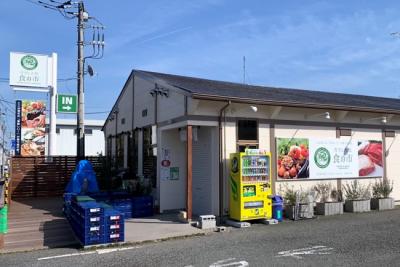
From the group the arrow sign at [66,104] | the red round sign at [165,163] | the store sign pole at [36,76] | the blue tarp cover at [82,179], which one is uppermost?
the store sign pole at [36,76]

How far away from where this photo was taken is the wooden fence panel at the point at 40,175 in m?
18.9

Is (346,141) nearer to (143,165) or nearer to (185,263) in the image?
(143,165)

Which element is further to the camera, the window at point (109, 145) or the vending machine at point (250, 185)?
the window at point (109, 145)

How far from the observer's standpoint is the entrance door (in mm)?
12633

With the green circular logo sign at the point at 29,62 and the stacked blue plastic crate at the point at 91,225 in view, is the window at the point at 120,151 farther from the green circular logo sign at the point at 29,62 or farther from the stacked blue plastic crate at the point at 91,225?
the stacked blue plastic crate at the point at 91,225

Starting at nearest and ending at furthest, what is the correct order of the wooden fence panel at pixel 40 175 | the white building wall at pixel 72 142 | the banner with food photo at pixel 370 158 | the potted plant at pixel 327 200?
the potted plant at pixel 327 200 → the banner with food photo at pixel 370 158 → the wooden fence panel at pixel 40 175 → the white building wall at pixel 72 142

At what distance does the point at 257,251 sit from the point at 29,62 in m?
20.8

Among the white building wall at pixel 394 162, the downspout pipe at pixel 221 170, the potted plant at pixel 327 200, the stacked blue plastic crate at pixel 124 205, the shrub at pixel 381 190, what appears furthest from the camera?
the white building wall at pixel 394 162

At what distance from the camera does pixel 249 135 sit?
510 inches

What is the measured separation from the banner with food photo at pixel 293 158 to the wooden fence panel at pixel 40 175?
945cm

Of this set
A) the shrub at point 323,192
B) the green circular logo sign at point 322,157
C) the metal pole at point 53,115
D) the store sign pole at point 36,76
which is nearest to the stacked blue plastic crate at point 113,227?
the shrub at point 323,192

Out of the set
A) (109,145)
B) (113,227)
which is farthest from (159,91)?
(109,145)

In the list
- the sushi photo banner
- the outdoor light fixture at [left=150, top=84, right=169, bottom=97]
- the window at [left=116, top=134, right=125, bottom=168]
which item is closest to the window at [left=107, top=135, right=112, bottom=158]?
the window at [left=116, top=134, right=125, bottom=168]

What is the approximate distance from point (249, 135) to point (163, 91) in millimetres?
3372
